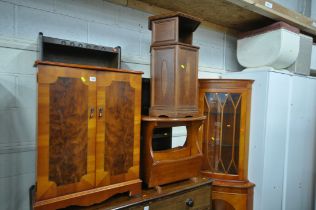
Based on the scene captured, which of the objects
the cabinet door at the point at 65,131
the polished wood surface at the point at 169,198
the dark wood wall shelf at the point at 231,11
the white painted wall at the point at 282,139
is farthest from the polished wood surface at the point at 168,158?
the dark wood wall shelf at the point at 231,11

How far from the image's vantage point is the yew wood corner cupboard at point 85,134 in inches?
39.2

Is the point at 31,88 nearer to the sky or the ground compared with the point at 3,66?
nearer to the ground

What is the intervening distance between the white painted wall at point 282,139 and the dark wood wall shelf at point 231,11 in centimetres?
54

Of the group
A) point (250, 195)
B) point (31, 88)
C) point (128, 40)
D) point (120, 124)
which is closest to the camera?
point (120, 124)

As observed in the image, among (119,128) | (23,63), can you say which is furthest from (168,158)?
(23,63)

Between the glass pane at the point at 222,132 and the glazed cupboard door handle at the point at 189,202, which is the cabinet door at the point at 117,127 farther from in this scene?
the glass pane at the point at 222,132

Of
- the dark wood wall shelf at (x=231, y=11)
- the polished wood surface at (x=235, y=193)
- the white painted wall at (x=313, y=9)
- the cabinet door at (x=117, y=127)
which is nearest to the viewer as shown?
the cabinet door at (x=117, y=127)

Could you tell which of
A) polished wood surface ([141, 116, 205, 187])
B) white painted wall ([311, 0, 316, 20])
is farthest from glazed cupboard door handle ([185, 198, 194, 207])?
white painted wall ([311, 0, 316, 20])

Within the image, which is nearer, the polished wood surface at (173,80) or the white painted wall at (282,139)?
the polished wood surface at (173,80)

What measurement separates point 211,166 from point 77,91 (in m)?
1.48

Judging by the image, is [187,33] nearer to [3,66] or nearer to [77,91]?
[77,91]

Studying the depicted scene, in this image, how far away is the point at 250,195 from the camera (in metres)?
1.91

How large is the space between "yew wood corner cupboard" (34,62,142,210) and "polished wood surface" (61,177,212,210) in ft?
0.18

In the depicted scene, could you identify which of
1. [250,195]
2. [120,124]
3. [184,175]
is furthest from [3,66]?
[250,195]
